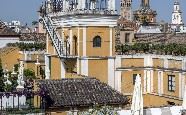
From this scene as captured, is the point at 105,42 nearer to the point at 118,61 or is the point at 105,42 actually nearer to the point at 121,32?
the point at 118,61

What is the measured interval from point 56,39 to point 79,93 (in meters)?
12.8

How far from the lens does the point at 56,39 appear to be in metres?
36.0

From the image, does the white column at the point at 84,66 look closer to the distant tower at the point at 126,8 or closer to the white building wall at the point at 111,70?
the white building wall at the point at 111,70

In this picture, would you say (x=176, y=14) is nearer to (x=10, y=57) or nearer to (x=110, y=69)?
(x=10, y=57)

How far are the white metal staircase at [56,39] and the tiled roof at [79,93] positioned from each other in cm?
1027

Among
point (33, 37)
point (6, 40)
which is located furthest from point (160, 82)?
point (33, 37)

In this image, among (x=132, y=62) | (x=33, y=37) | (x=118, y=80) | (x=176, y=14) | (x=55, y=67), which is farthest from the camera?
(x=176, y=14)

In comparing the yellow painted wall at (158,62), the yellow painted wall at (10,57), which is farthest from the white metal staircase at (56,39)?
the yellow painted wall at (10,57)

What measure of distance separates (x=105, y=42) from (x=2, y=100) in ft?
44.0

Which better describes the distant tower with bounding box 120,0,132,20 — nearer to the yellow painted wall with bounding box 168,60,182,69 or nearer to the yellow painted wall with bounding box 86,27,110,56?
the yellow painted wall with bounding box 86,27,110,56

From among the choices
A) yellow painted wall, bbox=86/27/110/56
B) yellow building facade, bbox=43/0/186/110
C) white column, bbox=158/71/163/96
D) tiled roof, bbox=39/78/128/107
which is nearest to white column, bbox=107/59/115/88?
yellow building facade, bbox=43/0/186/110

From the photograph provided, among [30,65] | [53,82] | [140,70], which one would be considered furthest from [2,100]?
[30,65]

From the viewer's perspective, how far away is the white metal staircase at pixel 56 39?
35.2 m

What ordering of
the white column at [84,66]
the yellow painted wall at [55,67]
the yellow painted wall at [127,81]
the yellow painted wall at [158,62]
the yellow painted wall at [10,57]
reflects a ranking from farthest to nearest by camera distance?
the yellow painted wall at [10,57]
the yellow painted wall at [55,67]
the yellow painted wall at [127,81]
the yellow painted wall at [158,62]
the white column at [84,66]
